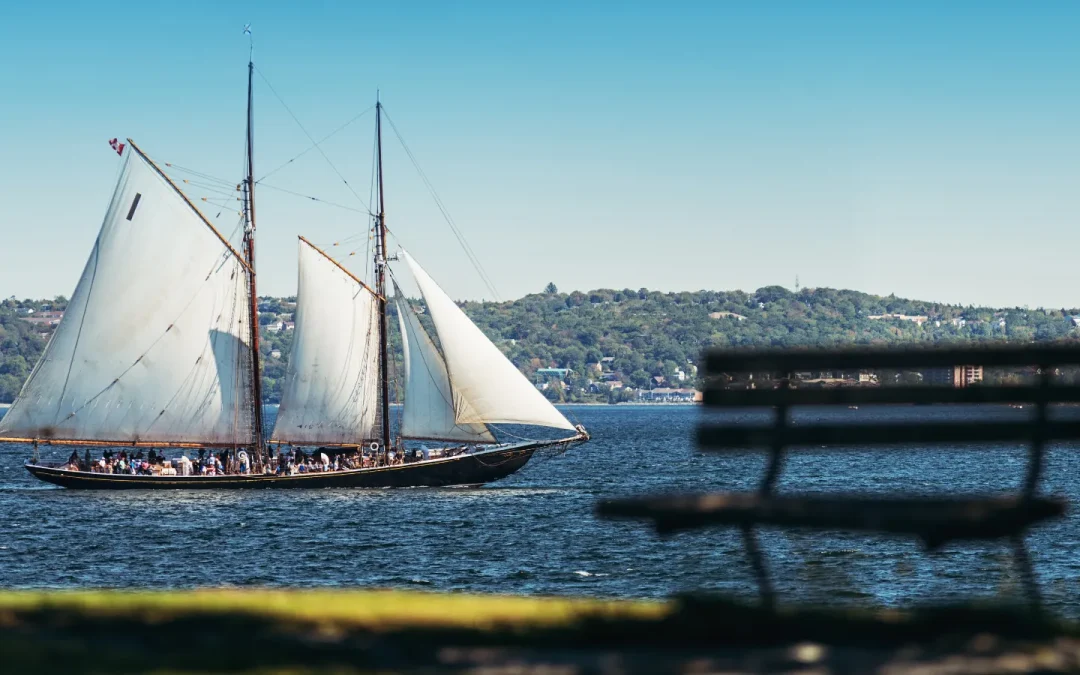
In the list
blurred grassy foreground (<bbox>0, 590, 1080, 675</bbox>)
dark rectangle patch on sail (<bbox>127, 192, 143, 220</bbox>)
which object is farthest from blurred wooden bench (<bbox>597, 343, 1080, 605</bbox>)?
dark rectangle patch on sail (<bbox>127, 192, 143, 220</bbox>)

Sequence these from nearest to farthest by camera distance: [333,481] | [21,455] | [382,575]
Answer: [382,575] → [333,481] → [21,455]

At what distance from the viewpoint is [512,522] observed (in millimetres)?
55562

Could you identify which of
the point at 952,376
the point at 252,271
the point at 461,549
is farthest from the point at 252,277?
the point at 952,376

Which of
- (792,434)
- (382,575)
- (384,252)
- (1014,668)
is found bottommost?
(382,575)

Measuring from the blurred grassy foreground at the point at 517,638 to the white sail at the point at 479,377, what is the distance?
192 ft

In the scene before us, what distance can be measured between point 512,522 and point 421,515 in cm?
515

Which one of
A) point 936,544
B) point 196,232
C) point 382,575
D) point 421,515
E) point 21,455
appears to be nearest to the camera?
point 936,544

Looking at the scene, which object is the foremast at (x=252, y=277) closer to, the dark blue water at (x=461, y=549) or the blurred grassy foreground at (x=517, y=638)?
the dark blue water at (x=461, y=549)

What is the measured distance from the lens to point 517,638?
8.14m

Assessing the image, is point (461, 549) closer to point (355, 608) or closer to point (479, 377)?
point (479, 377)

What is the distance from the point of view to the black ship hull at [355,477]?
73250 mm

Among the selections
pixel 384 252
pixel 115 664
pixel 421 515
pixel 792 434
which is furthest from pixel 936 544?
pixel 384 252

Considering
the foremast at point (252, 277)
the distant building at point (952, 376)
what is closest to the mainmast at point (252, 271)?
the foremast at point (252, 277)

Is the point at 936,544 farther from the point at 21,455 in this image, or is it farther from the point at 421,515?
the point at 21,455
